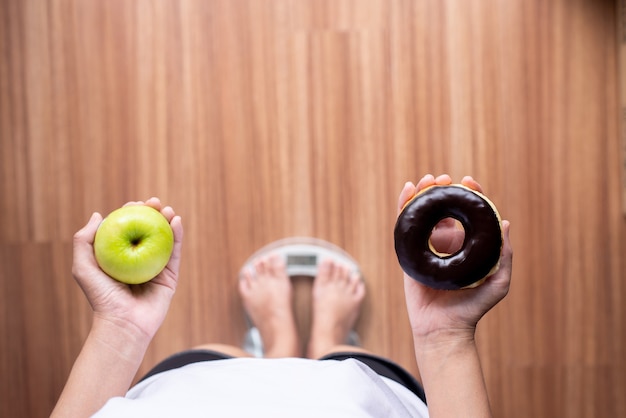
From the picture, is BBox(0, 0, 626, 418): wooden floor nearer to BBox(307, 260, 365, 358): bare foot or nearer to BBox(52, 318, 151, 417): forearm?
BBox(307, 260, 365, 358): bare foot

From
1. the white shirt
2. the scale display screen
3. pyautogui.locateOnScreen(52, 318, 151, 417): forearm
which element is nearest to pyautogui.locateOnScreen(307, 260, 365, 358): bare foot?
the scale display screen

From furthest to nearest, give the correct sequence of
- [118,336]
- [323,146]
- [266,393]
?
[323,146] → [118,336] → [266,393]

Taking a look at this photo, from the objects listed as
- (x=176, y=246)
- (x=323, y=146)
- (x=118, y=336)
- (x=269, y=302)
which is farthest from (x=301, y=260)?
(x=118, y=336)

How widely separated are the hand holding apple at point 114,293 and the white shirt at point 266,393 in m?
0.10

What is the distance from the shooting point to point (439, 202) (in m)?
0.74

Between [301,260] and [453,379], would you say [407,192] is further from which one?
[301,260]

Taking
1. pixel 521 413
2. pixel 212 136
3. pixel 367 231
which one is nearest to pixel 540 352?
pixel 521 413

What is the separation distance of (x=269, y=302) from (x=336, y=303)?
14cm

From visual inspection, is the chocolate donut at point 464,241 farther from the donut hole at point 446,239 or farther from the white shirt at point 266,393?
the white shirt at point 266,393

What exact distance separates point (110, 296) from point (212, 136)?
453 mm

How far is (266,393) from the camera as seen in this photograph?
2.35 ft

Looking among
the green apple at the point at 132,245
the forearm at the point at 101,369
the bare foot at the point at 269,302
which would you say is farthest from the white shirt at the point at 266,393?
the bare foot at the point at 269,302

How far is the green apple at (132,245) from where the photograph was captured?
2.64ft

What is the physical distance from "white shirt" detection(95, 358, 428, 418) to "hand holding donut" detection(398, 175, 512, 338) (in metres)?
0.12
